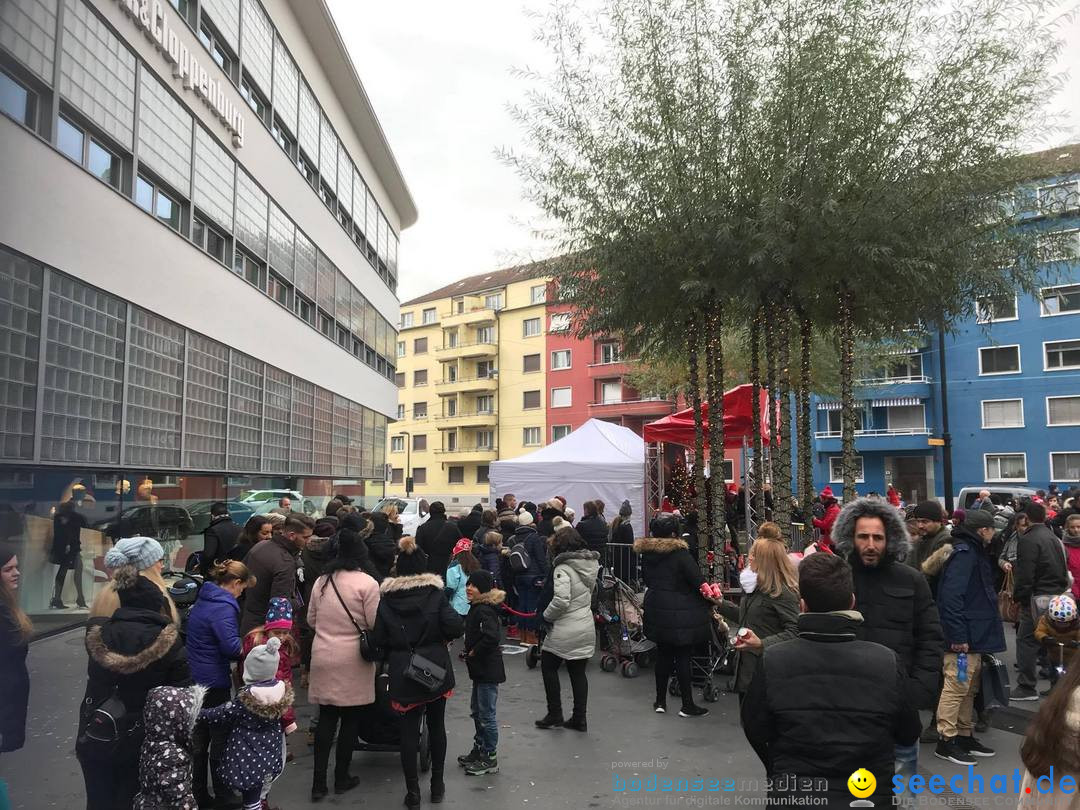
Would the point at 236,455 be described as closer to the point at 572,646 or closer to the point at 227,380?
the point at 227,380

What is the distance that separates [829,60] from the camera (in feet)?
27.3

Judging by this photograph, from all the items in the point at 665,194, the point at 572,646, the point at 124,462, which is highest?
the point at 665,194

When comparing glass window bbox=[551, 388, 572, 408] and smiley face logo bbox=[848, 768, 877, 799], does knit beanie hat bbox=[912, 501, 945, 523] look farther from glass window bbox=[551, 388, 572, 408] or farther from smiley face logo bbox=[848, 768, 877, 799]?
glass window bbox=[551, 388, 572, 408]

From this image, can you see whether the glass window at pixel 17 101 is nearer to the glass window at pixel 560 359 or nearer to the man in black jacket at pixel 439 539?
the man in black jacket at pixel 439 539

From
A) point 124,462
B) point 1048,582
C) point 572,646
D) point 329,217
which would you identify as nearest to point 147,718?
point 572,646

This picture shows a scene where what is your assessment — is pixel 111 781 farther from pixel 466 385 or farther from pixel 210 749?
pixel 466 385

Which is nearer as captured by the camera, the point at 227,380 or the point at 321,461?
the point at 227,380

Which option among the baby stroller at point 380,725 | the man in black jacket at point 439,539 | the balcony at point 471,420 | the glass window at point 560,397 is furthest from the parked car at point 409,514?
the balcony at point 471,420

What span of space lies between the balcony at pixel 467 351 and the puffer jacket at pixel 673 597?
49.3 meters

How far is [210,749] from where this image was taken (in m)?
4.36

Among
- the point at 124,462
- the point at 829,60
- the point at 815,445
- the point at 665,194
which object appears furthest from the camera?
the point at 815,445

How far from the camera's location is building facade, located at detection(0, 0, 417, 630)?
798cm

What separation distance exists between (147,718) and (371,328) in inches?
957

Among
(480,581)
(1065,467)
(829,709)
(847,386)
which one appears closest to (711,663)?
(480,581)
